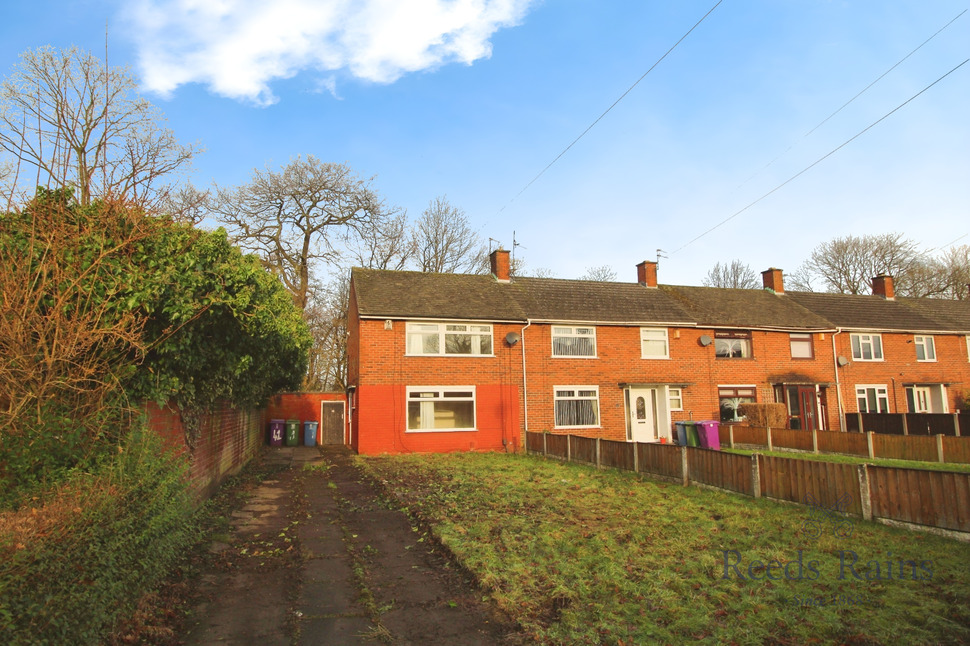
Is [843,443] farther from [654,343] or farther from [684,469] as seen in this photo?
[684,469]

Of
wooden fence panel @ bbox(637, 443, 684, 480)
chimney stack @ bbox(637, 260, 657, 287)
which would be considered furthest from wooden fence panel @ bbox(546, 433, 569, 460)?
chimney stack @ bbox(637, 260, 657, 287)

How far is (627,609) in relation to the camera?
201 inches

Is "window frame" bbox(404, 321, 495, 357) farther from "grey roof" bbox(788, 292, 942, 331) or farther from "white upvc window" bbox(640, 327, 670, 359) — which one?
"grey roof" bbox(788, 292, 942, 331)

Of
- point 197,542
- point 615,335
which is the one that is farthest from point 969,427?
point 197,542

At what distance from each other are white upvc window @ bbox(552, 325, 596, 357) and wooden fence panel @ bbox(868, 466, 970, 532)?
13.6m

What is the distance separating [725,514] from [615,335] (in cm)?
1382

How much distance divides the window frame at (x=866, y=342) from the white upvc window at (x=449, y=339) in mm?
17305

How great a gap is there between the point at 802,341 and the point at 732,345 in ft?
12.6

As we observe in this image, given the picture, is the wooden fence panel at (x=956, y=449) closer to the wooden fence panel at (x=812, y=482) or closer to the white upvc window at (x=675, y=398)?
the wooden fence panel at (x=812, y=482)

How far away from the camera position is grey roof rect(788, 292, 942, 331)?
88.0 feet

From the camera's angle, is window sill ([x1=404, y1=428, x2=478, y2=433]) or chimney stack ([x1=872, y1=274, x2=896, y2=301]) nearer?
window sill ([x1=404, y1=428, x2=478, y2=433])

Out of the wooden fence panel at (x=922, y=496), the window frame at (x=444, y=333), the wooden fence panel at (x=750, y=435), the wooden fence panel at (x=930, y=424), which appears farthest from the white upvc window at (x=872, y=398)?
the wooden fence panel at (x=922, y=496)

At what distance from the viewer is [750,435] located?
1958cm
